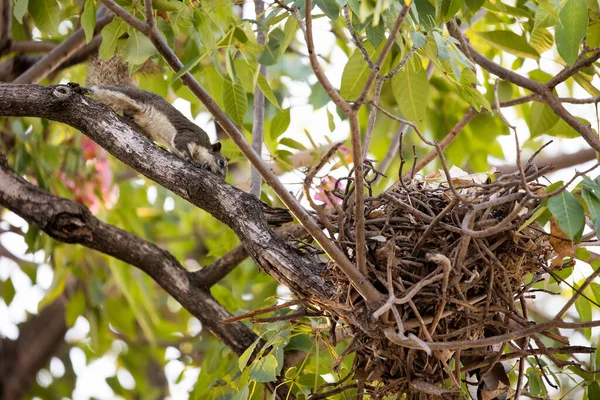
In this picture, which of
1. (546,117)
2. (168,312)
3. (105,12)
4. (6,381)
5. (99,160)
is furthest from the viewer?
(168,312)

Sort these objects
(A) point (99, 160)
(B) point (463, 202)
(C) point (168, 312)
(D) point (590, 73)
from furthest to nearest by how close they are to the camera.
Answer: (C) point (168, 312) → (A) point (99, 160) → (D) point (590, 73) → (B) point (463, 202)

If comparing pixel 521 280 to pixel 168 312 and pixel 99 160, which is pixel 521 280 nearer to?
pixel 99 160

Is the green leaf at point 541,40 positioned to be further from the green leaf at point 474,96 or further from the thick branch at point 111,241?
the thick branch at point 111,241

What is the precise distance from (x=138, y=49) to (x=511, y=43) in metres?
1.84

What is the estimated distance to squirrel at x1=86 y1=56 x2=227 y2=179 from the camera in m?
4.29

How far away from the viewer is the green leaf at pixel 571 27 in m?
2.67

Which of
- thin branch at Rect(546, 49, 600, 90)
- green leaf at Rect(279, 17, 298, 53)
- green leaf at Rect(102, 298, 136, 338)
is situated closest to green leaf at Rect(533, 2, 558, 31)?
thin branch at Rect(546, 49, 600, 90)

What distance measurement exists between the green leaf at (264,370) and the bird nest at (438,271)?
28 centimetres

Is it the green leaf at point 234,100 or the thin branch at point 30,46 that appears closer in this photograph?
the green leaf at point 234,100

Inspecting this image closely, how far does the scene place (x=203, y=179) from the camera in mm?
3010

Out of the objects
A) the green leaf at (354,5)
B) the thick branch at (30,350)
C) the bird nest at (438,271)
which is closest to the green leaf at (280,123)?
the bird nest at (438,271)

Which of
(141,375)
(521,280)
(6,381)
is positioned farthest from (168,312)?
(521,280)

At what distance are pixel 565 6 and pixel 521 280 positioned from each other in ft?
3.22

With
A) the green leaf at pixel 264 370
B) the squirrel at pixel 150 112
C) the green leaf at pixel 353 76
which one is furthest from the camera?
the squirrel at pixel 150 112
